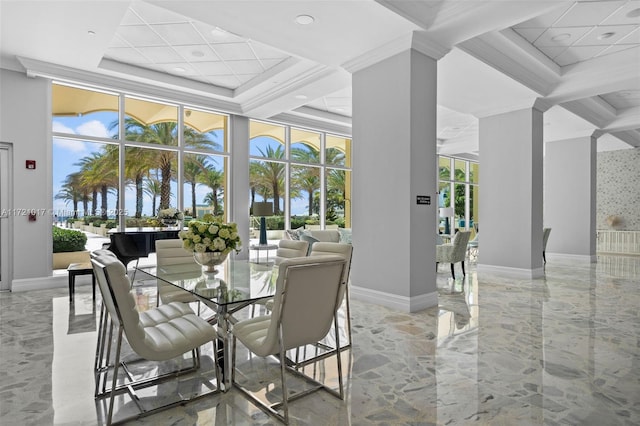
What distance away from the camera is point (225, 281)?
2.97 meters

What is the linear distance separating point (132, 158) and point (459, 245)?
611 cm

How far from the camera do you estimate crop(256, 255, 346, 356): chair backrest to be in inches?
83.5

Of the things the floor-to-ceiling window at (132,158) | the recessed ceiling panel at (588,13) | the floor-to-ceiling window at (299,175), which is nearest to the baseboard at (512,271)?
the recessed ceiling panel at (588,13)

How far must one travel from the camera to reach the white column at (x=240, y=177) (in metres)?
8.30

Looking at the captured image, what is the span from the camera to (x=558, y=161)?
10016 millimetres

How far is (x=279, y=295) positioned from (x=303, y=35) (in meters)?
3.51

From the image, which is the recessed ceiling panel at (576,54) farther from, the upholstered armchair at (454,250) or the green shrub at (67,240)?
the green shrub at (67,240)

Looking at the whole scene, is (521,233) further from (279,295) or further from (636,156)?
(636,156)

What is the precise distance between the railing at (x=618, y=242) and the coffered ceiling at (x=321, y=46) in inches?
200

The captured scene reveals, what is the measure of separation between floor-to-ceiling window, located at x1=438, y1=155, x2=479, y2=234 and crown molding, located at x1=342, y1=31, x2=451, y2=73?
28.9 ft

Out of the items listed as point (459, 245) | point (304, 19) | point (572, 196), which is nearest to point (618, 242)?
point (572, 196)

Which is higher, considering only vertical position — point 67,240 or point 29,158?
point 29,158

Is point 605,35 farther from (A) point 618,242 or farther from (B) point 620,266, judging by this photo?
(A) point 618,242

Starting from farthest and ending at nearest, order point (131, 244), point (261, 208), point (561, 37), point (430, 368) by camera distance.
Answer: point (261, 208) → point (131, 244) → point (561, 37) → point (430, 368)
